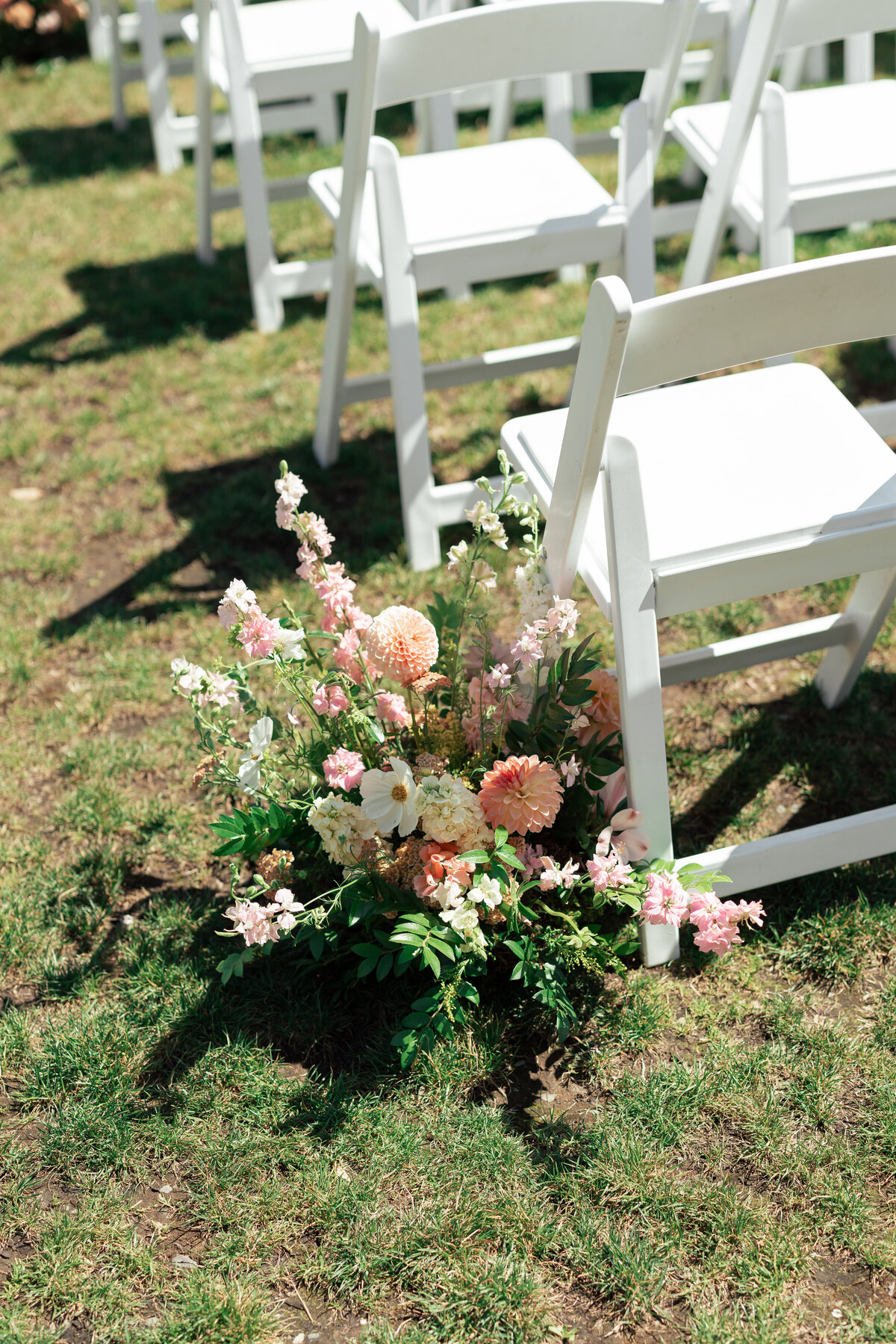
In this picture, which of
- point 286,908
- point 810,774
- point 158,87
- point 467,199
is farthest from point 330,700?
point 158,87

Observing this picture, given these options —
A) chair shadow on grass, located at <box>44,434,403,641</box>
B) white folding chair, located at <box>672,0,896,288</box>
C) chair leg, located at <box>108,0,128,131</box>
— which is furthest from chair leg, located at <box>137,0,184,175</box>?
white folding chair, located at <box>672,0,896,288</box>

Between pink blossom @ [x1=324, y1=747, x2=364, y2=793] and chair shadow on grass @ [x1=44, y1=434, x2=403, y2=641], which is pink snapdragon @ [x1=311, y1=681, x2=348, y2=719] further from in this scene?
chair shadow on grass @ [x1=44, y1=434, x2=403, y2=641]

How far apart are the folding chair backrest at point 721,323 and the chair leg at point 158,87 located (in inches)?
153

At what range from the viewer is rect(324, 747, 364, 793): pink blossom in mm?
1784

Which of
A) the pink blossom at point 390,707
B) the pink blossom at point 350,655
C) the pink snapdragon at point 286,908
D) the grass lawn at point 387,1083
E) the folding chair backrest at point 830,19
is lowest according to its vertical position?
the grass lawn at point 387,1083

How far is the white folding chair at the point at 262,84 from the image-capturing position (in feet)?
11.0

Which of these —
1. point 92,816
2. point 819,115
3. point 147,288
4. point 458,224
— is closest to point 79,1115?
point 92,816

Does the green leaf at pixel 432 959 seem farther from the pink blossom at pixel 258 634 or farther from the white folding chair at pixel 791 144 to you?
the white folding chair at pixel 791 144

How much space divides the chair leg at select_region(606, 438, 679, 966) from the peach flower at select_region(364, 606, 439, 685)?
31 cm

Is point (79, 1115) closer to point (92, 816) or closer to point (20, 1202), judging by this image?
point (20, 1202)

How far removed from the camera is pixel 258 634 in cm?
176

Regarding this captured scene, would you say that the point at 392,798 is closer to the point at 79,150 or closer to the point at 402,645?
the point at 402,645

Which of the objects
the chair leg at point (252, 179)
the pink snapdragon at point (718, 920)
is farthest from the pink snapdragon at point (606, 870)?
the chair leg at point (252, 179)

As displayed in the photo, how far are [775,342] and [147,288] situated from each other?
10.3 feet
